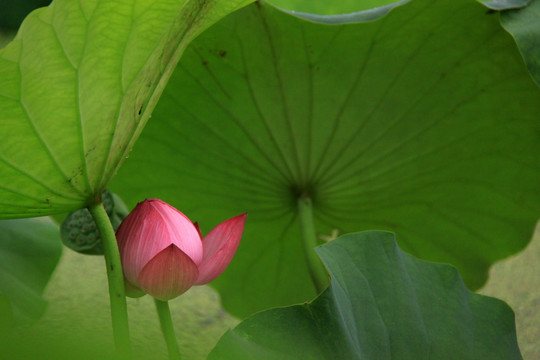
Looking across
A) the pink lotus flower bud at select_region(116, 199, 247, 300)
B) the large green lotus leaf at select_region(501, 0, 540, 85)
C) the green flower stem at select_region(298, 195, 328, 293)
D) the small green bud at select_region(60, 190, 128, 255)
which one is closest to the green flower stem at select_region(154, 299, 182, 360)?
the pink lotus flower bud at select_region(116, 199, 247, 300)

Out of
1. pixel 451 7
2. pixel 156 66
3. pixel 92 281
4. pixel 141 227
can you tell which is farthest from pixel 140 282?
pixel 92 281

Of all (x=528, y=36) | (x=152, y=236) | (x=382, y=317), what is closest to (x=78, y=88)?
(x=152, y=236)

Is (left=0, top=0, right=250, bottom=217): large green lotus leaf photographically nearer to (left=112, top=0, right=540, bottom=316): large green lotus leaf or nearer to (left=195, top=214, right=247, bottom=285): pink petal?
(left=195, top=214, right=247, bottom=285): pink petal

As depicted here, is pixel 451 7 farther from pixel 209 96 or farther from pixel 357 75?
pixel 209 96

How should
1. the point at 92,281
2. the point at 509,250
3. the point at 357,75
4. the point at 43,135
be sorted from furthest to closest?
the point at 92,281
the point at 509,250
the point at 357,75
the point at 43,135

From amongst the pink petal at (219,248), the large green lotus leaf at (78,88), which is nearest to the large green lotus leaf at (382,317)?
the pink petal at (219,248)

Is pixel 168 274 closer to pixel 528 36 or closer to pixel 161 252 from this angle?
pixel 161 252
